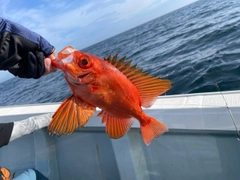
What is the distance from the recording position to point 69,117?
0.84m

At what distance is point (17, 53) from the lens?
4.15 ft

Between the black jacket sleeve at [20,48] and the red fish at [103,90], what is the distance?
41cm

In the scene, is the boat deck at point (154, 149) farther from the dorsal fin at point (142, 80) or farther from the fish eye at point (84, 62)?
the fish eye at point (84, 62)

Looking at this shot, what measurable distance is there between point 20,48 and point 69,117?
25.1 inches

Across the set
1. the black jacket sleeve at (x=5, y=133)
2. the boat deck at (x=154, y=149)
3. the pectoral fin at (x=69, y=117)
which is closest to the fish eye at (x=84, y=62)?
the pectoral fin at (x=69, y=117)

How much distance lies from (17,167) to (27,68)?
8.16 ft

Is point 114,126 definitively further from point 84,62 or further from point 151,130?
point 84,62

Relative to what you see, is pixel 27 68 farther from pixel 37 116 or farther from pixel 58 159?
pixel 58 159

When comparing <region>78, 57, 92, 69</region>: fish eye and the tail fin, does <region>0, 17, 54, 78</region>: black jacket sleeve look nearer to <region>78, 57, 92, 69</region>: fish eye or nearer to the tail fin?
<region>78, 57, 92, 69</region>: fish eye

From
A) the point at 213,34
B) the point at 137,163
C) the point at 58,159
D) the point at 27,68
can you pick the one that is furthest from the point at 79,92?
the point at 213,34

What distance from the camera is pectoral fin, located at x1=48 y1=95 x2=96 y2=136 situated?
2.75ft

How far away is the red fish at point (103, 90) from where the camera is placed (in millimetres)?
831

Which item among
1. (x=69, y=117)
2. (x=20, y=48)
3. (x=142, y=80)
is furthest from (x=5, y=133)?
(x=142, y=80)

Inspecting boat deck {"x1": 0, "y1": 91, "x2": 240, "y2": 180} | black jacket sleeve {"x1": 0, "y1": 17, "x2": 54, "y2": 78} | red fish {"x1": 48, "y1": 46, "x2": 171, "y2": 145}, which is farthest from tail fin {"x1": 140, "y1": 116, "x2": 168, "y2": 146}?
boat deck {"x1": 0, "y1": 91, "x2": 240, "y2": 180}
